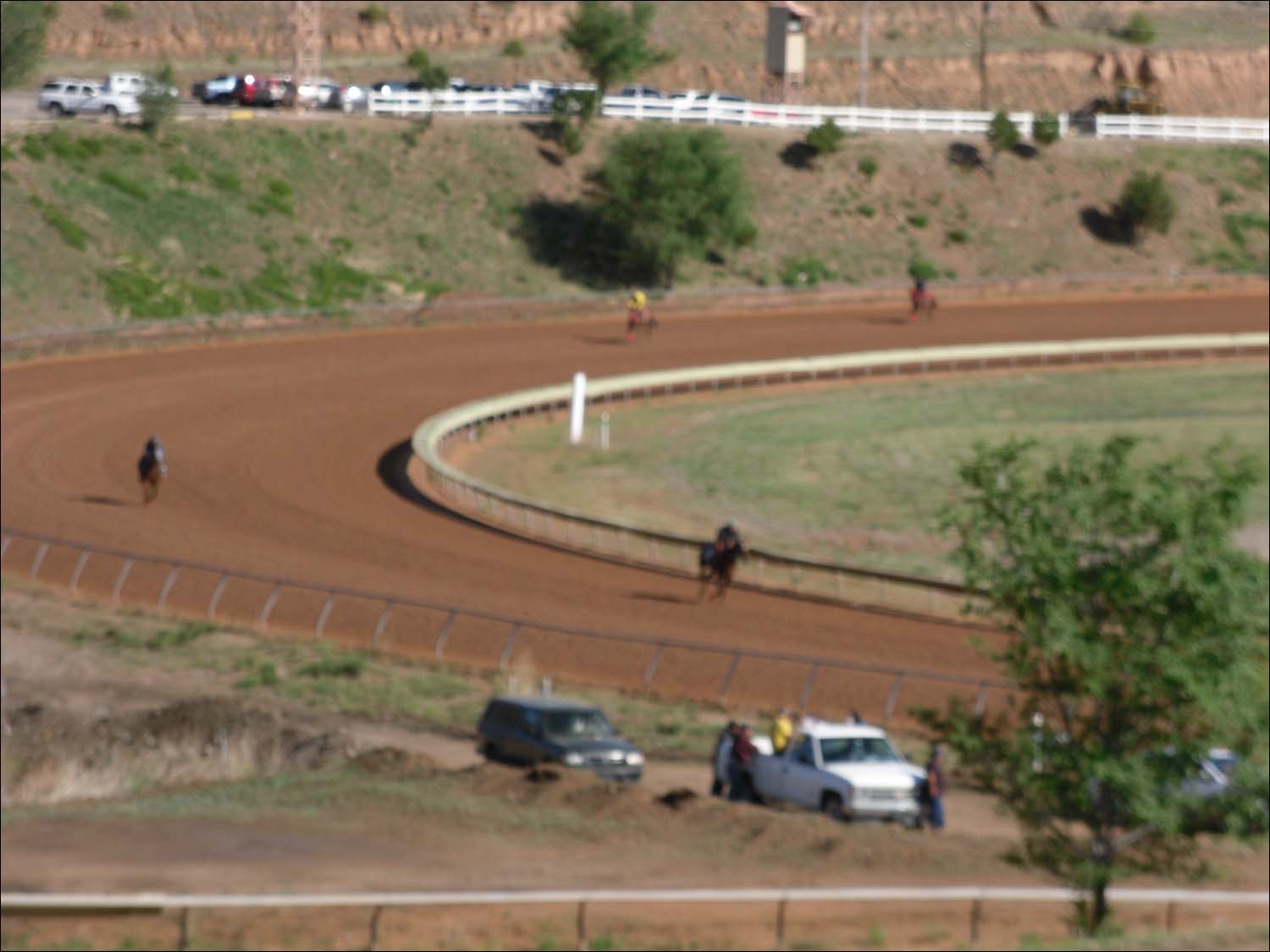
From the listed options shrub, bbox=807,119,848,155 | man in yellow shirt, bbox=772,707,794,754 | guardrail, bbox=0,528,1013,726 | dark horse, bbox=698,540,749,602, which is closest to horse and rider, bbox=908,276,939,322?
shrub, bbox=807,119,848,155

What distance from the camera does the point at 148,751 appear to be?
24.4m

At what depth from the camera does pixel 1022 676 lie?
56.3ft

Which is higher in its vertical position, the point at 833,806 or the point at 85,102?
the point at 85,102

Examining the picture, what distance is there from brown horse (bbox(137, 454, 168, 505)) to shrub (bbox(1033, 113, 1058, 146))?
179 feet

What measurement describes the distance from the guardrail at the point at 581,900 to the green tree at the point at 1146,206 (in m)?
67.5

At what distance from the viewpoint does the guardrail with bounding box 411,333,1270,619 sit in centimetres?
3347

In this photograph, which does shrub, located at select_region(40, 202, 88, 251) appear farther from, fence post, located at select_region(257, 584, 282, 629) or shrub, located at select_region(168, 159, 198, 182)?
fence post, located at select_region(257, 584, 282, 629)

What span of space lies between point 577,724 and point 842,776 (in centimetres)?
371

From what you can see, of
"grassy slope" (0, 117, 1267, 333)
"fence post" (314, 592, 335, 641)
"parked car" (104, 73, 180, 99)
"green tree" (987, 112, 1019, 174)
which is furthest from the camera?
"green tree" (987, 112, 1019, 174)

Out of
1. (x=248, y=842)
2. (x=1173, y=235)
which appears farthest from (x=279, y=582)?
(x=1173, y=235)

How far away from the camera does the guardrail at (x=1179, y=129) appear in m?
90.5

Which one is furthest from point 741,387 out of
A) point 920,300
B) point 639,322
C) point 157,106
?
point 157,106

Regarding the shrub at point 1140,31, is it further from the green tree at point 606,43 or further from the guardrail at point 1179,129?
the green tree at point 606,43

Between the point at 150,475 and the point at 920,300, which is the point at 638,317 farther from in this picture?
the point at 150,475
